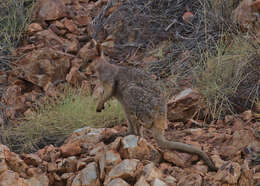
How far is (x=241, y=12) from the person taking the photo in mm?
7133

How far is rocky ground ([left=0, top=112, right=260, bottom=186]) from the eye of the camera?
4051 millimetres

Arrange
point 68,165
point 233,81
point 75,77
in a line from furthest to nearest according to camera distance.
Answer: point 75,77, point 233,81, point 68,165

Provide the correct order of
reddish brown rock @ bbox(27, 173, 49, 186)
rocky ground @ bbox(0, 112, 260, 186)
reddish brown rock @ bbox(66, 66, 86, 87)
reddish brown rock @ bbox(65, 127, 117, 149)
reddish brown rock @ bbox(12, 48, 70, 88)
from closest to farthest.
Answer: rocky ground @ bbox(0, 112, 260, 186) < reddish brown rock @ bbox(27, 173, 49, 186) < reddish brown rock @ bbox(65, 127, 117, 149) < reddish brown rock @ bbox(66, 66, 86, 87) < reddish brown rock @ bbox(12, 48, 70, 88)

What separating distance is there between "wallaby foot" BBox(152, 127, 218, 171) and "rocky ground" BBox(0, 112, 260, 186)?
2.6 inches

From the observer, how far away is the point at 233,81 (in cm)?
600

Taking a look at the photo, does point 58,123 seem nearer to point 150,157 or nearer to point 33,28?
point 150,157

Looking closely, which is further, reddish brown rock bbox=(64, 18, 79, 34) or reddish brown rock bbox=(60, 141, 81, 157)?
reddish brown rock bbox=(64, 18, 79, 34)

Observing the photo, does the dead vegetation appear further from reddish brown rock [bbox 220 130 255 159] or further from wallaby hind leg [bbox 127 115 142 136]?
wallaby hind leg [bbox 127 115 142 136]

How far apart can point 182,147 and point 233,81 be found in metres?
1.98

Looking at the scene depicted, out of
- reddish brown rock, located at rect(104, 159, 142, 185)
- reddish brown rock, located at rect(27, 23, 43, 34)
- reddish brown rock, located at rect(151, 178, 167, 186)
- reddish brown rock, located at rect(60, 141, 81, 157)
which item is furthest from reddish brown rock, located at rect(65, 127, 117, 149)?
reddish brown rock, located at rect(27, 23, 43, 34)

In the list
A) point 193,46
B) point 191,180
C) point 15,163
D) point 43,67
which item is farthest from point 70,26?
point 191,180

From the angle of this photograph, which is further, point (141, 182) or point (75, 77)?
point (75, 77)

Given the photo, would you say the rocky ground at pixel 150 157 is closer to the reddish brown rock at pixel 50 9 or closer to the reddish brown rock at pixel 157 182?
the reddish brown rock at pixel 157 182

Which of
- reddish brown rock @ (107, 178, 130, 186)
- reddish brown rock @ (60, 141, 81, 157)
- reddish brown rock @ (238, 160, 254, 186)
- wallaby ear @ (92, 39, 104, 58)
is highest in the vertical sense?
wallaby ear @ (92, 39, 104, 58)
